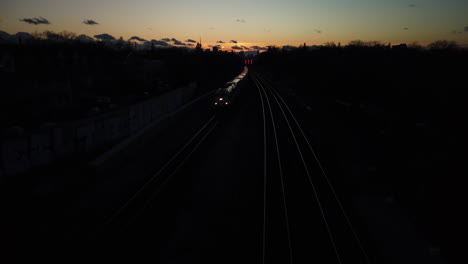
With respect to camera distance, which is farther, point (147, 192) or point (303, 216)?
point (147, 192)

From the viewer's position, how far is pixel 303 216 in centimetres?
1087

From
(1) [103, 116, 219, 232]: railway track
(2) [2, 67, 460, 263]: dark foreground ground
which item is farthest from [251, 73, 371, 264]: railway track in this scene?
(1) [103, 116, 219, 232]: railway track

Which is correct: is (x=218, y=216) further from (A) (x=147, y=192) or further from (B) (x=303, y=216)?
(A) (x=147, y=192)

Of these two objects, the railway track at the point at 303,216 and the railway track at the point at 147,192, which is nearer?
the railway track at the point at 303,216

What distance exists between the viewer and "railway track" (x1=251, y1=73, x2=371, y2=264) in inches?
347

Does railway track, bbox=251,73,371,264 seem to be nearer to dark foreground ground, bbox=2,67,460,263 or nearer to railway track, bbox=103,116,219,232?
dark foreground ground, bbox=2,67,460,263

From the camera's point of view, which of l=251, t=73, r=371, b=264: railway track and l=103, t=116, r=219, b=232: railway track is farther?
l=103, t=116, r=219, b=232: railway track

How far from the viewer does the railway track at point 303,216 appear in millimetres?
8812

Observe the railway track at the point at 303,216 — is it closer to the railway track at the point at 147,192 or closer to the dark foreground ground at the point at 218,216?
the dark foreground ground at the point at 218,216

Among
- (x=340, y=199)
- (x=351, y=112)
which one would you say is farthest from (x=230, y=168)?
(x=351, y=112)

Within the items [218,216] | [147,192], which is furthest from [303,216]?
[147,192]

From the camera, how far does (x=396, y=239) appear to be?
9789 millimetres

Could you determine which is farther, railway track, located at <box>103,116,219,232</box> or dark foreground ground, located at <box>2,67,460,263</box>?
railway track, located at <box>103,116,219,232</box>

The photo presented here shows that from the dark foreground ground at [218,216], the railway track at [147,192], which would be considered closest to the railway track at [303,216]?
the dark foreground ground at [218,216]
